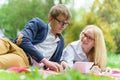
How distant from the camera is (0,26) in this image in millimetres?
11109

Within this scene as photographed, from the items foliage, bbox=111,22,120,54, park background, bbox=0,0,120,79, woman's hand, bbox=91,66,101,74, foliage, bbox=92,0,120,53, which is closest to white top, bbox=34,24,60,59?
woman's hand, bbox=91,66,101,74

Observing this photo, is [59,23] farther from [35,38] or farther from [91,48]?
[91,48]

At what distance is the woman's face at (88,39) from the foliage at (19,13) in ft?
22.6

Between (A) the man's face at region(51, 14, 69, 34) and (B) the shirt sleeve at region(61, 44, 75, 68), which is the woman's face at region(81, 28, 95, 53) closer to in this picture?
(B) the shirt sleeve at region(61, 44, 75, 68)

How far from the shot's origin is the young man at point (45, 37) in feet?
12.3

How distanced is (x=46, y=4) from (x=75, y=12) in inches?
33.6

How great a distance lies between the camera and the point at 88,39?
4.19 meters

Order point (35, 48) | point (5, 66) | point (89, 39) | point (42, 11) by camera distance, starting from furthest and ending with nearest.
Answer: point (42, 11)
point (89, 39)
point (35, 48)
point (5, 66)

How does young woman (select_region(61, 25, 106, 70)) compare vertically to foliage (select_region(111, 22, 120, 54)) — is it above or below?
above

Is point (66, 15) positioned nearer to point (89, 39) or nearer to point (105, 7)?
point (89, 39)

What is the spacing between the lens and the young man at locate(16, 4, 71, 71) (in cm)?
374

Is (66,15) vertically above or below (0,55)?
above

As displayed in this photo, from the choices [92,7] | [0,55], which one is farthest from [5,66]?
[92,7]

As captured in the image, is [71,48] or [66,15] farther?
[71,48]
